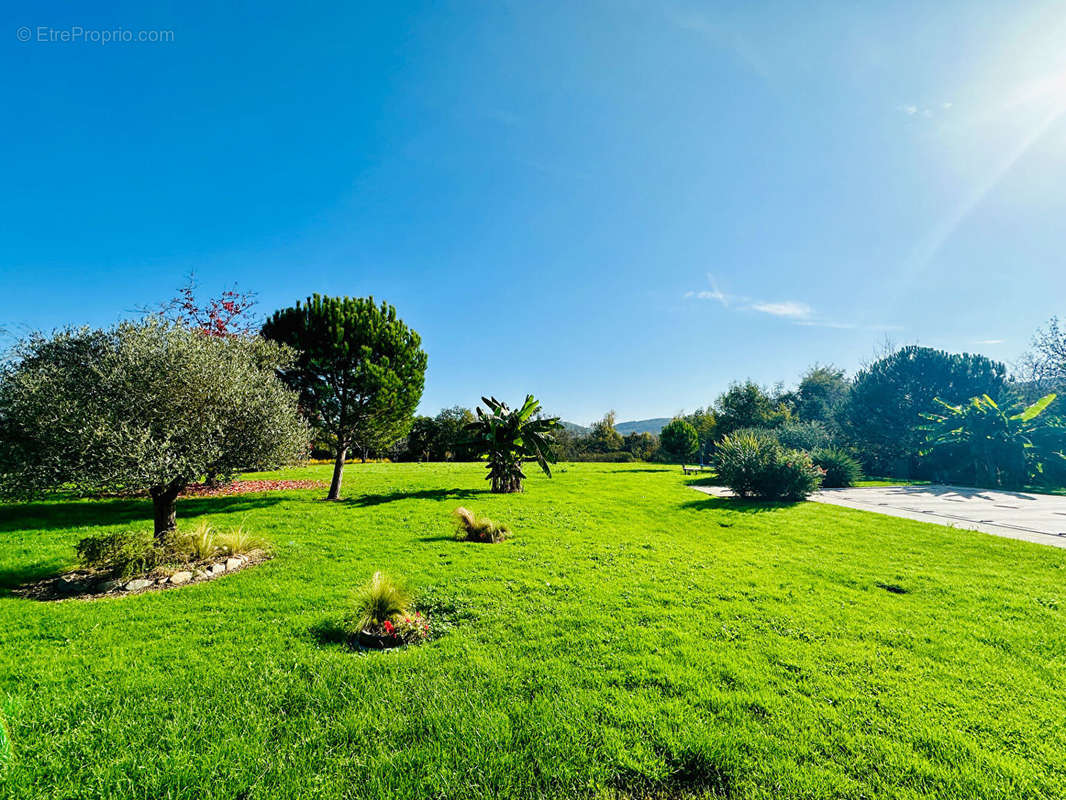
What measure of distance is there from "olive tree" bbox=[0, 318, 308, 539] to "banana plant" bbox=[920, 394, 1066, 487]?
36.9m

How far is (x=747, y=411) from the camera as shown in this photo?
129 feet

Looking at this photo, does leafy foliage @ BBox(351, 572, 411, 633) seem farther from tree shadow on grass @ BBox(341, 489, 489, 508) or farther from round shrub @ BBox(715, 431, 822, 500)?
round shrub @ BBox(715, 431, 822, 500)

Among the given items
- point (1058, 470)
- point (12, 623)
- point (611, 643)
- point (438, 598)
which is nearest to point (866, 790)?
point (611, 643)

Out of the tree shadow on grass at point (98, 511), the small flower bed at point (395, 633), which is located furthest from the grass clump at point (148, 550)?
the small flower bed at point (395, 633)

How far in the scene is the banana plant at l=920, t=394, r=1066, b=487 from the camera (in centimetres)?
2361

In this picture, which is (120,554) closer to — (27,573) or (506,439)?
(27,573)

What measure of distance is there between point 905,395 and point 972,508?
26.1 meters

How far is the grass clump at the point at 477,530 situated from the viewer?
1063cm

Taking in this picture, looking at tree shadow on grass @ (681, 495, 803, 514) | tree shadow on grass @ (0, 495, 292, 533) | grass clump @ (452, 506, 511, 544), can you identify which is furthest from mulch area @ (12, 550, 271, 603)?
tree shadow on grass @ (681, 495, 803, 514)

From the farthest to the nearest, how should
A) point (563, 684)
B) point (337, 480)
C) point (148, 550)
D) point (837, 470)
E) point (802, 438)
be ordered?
point (802, 438) → point (837, 470) → point (337, 480) → point (148, 550) → point (563, 684)

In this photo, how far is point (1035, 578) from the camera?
7.54 metres

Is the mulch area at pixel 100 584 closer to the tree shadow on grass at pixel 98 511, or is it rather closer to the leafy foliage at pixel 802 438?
the tree shadow on grass at pixel 98 511

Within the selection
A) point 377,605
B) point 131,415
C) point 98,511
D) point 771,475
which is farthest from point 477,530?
point 771,475

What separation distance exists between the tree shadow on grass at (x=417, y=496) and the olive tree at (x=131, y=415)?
19.1 ft
